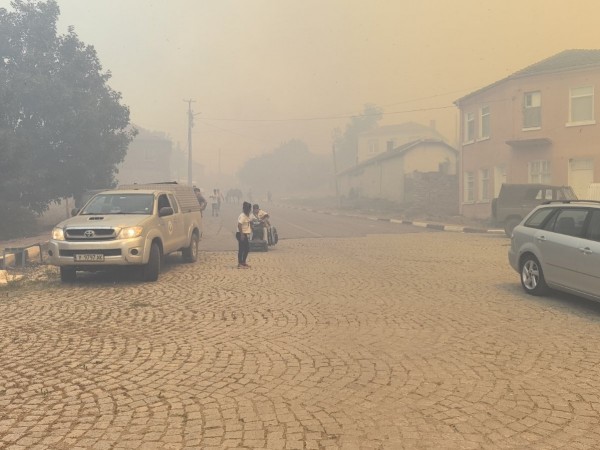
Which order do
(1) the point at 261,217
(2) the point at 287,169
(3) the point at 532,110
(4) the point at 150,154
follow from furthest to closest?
(2) the point at 287,169 → (4) the point at 150,154 → (3) the point at 532,110 → (1) the point at 261,217

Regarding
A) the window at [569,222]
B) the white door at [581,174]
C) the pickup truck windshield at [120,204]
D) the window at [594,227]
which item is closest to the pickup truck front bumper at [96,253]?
the pickup truck windshield at [120,204]

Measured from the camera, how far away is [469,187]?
31.9 meters

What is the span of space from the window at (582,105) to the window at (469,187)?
7.73 m

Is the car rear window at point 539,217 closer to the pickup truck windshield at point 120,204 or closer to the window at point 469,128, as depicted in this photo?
the pickup truck windshield at point 120,204

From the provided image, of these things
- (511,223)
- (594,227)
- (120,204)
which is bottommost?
(511,223)

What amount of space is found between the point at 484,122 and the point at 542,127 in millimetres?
4902

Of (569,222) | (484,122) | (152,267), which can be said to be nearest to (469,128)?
(484,122)

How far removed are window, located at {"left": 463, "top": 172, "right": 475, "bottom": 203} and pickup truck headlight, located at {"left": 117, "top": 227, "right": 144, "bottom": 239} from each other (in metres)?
26.2

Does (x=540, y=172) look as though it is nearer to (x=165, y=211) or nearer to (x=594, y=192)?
(x=594, y=192)

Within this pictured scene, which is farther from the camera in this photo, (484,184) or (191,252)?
(484,184)

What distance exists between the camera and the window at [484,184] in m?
29.6

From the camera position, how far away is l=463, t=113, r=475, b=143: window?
31422 mm

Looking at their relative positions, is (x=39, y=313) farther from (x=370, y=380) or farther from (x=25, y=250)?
(x=25, y=250)

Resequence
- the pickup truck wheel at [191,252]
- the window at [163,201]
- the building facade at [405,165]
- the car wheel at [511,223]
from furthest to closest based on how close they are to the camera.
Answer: the building facade at [405,165] < the car wheel at [511,223] < the pickup truck wheel at [191,252] < the window at [163,201]
